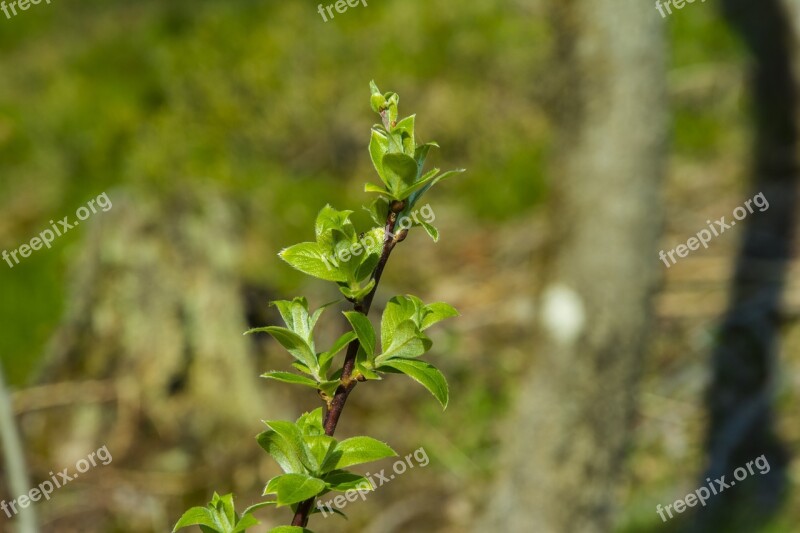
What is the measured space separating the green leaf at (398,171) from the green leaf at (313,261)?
0.06m

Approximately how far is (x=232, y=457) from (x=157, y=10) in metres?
4.11

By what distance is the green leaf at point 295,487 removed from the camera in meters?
0.56

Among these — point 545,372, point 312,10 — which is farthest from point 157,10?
point 545,372

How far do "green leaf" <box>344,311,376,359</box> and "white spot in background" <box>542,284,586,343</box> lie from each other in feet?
6.96

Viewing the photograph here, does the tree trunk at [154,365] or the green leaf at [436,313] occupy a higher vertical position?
the tree trunk at [154,365]

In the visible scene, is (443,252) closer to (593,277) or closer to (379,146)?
(593,277)

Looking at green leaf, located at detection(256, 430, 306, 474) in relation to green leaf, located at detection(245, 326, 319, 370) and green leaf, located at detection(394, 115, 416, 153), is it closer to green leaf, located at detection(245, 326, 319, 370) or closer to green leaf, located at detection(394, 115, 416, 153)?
green leaf, located at detection(245, 326, 319, 370)

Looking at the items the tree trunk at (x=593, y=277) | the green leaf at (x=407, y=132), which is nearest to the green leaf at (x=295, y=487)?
the green leaf at (x=407, y=132)

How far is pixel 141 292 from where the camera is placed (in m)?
3.36

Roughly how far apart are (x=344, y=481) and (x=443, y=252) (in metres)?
4.22

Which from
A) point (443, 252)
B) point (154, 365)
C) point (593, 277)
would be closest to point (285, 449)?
point (593, 277)

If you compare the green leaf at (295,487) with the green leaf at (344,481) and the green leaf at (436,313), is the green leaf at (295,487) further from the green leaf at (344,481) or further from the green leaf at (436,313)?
the green leaf at (436,313)

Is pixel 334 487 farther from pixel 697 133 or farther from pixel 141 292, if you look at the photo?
pixel 697 133

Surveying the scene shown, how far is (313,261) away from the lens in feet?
2.10
